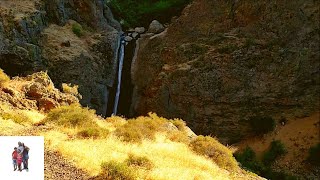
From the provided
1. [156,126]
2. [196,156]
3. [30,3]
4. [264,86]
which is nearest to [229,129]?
[264,86]

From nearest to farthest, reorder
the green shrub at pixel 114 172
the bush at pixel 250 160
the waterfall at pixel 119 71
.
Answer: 1. the green shrub at pixel 114 172
2. the bush at pixel 250 160
3. the waterfall at pixel 119 71

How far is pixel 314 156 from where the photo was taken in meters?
25.3

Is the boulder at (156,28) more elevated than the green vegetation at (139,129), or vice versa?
the boulder at (156,28)

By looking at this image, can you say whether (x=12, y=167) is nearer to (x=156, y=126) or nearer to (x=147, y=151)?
(x=147, y=151)

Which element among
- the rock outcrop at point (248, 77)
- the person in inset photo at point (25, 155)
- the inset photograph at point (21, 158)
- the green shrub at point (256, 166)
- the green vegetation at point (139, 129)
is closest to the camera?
the inset photograph at point (21, 158)

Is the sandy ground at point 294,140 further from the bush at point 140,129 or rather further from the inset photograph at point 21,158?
the inset photograph at point 21,158

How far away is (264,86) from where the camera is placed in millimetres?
29500

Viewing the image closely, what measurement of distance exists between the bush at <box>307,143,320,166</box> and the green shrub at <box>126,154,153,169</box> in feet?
56.4

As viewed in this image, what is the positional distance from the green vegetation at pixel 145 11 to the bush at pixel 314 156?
2352cm

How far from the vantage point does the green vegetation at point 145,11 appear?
4347 cm

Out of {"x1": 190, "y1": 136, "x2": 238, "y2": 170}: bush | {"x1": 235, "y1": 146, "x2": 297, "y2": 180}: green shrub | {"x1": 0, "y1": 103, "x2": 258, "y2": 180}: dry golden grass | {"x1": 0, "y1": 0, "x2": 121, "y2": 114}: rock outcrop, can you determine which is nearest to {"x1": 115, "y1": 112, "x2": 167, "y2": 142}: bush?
{"x1": 0, "y1": 103, "x2": 258, "y2": 180}: dry golden grass

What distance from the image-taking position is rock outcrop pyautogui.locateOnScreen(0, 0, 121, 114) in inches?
930

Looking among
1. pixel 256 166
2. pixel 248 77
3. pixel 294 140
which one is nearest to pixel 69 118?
pixel 256 166

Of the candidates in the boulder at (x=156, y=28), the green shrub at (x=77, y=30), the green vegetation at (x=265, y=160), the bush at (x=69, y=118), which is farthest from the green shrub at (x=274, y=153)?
the green shrub at (x=77, y=30)
